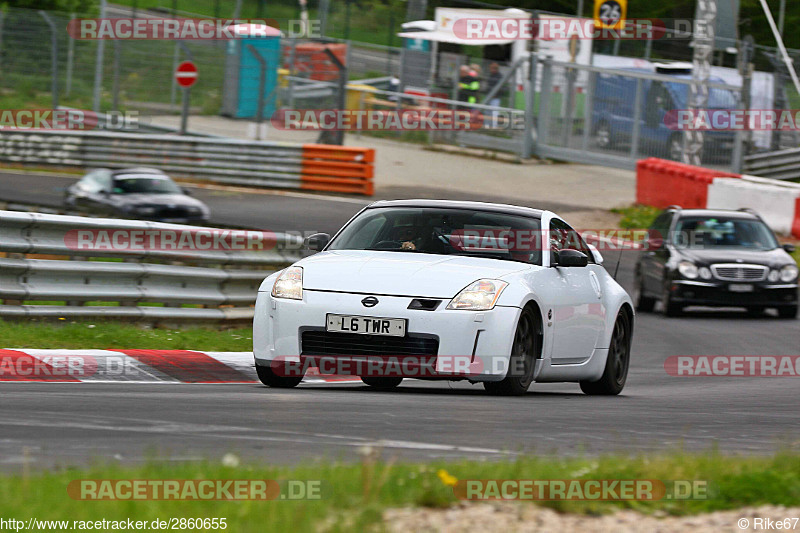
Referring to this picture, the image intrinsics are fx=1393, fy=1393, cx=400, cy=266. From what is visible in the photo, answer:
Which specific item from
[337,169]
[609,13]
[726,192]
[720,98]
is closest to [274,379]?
[726,192]

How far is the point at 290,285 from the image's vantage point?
8.59 m

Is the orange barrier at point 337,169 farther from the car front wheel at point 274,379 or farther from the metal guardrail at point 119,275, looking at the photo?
the car front wheel at point 274,379

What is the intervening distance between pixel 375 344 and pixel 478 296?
0.68 meters

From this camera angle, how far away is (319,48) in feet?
131

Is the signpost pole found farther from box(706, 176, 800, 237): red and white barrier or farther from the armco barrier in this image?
box(706, 176, 800, 237): red and white barrier

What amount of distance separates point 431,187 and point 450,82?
7020 millimetres

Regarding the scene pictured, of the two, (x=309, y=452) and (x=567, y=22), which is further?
(x=567, y=22)

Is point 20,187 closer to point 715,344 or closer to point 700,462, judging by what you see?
point 715,344

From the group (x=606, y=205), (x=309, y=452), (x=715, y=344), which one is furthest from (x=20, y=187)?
(x=309, y=452)

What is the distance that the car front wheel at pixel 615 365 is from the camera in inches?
404

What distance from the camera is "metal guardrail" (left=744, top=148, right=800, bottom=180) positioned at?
104 feet

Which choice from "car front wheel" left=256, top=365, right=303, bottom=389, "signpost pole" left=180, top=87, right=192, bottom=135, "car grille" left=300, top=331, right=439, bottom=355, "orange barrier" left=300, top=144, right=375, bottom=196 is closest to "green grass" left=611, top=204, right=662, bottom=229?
"orange barrier" left=300, top=144, right=375, bottom=196

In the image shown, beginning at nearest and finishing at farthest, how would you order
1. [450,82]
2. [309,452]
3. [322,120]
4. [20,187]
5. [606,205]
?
1. [309,452]
2. [20,187]
3. [606,205]
4. [322,120]
5. [450,82]

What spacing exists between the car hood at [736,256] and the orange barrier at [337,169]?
13603 mm
